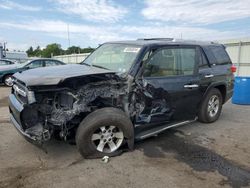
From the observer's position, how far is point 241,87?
8.88 metres

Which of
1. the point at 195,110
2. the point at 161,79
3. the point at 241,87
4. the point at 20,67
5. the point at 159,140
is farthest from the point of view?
the point at 20,67

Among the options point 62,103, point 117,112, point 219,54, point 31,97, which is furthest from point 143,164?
point 219,54

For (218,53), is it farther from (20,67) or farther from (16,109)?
(20,67)

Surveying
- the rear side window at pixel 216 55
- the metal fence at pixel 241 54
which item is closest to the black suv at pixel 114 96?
the rear side window at pixel 216 55

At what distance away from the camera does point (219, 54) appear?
6309 mm

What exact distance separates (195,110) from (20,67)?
1062 cm

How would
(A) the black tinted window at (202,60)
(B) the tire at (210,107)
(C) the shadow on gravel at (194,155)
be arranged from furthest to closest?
(B) the tire at (210,107) → (A) the black tinted window at (202,60) → (C) the shadow on gravel at (194,155)

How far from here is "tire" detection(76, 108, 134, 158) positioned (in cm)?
392

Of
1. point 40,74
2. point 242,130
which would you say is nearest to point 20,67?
point 40,74

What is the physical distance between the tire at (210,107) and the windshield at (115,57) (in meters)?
2.12

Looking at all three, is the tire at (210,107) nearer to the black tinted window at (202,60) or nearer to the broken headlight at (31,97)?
the black tinted window at (202,60)

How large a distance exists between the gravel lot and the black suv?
0.32m

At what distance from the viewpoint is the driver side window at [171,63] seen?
15.0 ft

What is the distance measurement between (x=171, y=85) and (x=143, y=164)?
61.5 inches
